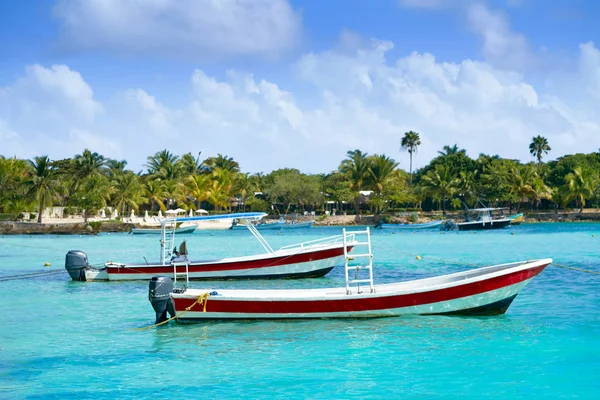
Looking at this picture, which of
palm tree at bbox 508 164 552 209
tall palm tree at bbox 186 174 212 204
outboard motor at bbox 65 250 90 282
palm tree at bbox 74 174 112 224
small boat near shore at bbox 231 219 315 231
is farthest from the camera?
tall palm tree at bbox 186 174 212 204

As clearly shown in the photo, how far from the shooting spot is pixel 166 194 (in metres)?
90.1

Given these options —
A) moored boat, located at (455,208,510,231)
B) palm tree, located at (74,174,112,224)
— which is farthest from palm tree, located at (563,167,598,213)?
palm tree, located at (74,174,112,224)

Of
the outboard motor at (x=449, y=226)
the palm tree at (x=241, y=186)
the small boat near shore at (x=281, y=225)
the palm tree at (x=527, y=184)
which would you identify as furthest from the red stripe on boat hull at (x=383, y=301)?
the palm tree at (x=241, y=186)

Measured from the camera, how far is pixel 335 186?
97.2 metres

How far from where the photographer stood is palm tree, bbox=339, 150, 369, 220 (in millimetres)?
94213

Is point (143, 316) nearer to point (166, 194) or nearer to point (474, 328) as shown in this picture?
point (474, 328)

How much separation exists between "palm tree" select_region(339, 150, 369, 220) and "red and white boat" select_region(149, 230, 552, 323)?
7745 cm

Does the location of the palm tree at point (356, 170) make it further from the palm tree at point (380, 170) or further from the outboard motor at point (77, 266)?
the outboard motor at point (77, 266)

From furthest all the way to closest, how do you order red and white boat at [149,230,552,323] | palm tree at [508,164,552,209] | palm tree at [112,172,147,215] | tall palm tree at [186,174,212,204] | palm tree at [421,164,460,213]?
tall palm tree at [186,174,212,204] < palm tree at [421,164,460,213] < palm tree at [508,164,552,209] < palm tree at [112,172,147,215] < red and white boat at [149,230,552,323]

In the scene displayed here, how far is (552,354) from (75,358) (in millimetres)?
10106

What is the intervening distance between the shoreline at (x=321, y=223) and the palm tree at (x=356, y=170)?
10.4ft

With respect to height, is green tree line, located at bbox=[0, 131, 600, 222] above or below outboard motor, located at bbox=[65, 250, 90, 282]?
above

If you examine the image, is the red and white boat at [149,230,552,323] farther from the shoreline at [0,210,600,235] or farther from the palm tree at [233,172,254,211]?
the palm tree at [233,172,254,211]

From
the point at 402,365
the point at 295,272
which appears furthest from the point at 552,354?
the point at 295,272
